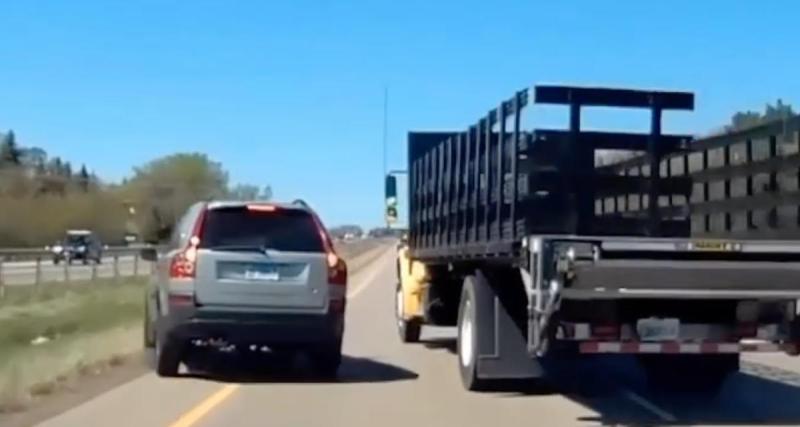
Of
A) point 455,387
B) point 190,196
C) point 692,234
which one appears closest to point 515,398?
point 455,387

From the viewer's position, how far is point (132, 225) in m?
106

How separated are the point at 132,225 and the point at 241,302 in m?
92.3

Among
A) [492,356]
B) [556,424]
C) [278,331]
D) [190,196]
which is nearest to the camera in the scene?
[556,424]

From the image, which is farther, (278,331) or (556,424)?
(278,331)

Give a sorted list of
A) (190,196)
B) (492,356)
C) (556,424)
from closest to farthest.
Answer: (556,424) < (492,356) < (190,196)

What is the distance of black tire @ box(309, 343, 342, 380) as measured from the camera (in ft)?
52.6

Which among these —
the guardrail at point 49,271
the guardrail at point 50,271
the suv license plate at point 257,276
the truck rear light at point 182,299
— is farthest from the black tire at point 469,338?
the guardrail at point 49,271

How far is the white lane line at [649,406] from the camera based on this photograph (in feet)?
41.8

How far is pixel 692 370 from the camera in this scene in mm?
14789

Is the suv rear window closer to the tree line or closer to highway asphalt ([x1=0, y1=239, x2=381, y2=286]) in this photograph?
highway asphalt ([x1=0, y1=239, x2=381, y2=286])

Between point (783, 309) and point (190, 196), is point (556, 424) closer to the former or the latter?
point (783, 309)

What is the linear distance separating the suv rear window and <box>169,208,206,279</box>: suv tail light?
10 cm

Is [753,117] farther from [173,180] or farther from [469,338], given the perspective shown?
[173,180]

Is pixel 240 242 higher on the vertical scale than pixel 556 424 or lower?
higher
